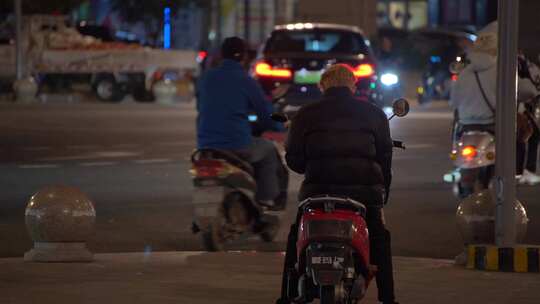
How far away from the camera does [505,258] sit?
10.9m

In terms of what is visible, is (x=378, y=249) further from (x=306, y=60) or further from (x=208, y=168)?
(x=306, y=60)

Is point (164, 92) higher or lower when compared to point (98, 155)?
lower

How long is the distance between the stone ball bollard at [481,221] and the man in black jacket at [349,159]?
9.17 ft

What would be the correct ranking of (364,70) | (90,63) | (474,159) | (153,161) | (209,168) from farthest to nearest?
(90,63), (364,70), (153,161), (474,159), (209,168)

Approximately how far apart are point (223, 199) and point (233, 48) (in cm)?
124

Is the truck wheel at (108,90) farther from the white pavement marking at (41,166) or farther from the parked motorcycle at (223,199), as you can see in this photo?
the parked motorcycle at (223,199)

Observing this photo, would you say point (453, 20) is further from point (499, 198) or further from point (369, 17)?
point (499, 198)

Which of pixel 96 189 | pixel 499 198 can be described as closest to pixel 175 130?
pixel 96 189

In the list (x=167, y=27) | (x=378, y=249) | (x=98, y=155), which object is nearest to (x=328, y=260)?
(x=378, y=249)

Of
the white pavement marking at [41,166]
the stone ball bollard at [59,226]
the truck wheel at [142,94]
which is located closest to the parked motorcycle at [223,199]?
the stone ball bollard at [59,226]

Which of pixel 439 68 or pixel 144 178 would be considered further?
pixel 439 68

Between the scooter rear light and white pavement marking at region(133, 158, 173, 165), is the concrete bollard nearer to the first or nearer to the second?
the scooter rear light

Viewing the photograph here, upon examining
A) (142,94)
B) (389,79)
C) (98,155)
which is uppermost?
(389,79)

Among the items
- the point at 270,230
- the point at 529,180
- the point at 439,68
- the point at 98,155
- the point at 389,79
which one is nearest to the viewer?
the point at 270,230
